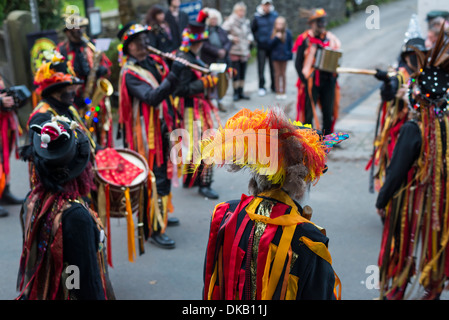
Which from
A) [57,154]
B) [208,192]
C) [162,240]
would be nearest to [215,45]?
[208,192]

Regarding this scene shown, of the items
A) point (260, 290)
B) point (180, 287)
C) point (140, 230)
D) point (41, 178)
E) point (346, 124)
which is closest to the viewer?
point (260, 290)

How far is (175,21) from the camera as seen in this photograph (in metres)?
10.5

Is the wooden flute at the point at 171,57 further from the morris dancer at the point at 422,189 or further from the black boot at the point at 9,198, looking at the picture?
the black boot at the point at 9,198

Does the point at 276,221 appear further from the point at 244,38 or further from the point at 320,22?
the point at 244,38

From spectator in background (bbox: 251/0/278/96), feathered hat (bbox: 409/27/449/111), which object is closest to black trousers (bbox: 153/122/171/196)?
feathered hat (bbox: 409/27/449/111)

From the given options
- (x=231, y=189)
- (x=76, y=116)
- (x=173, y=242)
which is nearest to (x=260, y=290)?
(x=76, y=116)

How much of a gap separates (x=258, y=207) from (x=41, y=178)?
4.90ft

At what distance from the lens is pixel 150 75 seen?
213 inches

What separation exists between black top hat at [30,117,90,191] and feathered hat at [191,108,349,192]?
1153 mm

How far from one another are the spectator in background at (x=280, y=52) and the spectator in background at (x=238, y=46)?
A: 0.56 meters

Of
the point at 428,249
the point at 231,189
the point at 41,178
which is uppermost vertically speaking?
the point at 41,178

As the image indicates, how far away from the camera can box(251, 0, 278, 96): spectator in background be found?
11.5 m

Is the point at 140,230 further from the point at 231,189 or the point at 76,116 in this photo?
the point at 231,189

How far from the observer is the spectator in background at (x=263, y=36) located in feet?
37.9
